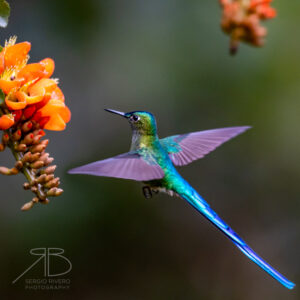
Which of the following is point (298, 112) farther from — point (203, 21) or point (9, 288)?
point (9, 288)

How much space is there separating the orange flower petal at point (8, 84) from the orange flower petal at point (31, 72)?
6cm

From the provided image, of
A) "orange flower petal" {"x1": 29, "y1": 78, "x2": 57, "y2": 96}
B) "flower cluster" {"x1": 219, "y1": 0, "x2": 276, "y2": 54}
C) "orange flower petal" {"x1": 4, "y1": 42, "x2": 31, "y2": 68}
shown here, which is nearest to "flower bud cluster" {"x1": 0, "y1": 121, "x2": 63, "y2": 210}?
"orange flower petal" {"x1": 29, "y1": 78, "x2": 57, "y2": 96}

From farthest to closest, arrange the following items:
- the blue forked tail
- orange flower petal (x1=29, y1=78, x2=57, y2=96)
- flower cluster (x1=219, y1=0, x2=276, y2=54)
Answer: flower cluster (x1=219, y1=0, x2=276, y2=54), the blue forked tail, orange flower petal (x1=29, y1=78, x2=57, y2=96)

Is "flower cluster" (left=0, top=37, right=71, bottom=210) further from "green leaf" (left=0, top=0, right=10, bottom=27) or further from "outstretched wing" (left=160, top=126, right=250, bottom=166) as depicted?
"outstretched wing" (left=160, top=126, right=250, bottom=166)

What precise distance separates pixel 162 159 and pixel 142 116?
0.73 feet

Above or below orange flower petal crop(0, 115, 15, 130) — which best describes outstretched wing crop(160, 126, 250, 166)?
below

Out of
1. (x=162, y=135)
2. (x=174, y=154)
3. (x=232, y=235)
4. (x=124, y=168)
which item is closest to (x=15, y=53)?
(x=124, y=168)

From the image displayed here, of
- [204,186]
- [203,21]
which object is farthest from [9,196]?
[203,21]

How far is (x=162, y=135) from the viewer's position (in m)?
4.49

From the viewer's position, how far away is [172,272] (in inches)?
180

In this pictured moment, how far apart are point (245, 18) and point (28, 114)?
150 cm

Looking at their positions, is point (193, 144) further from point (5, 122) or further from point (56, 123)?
point (5, 122)

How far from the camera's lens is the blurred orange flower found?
1.68 meters

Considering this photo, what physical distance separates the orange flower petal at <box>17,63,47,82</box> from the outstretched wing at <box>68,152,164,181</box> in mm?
376
